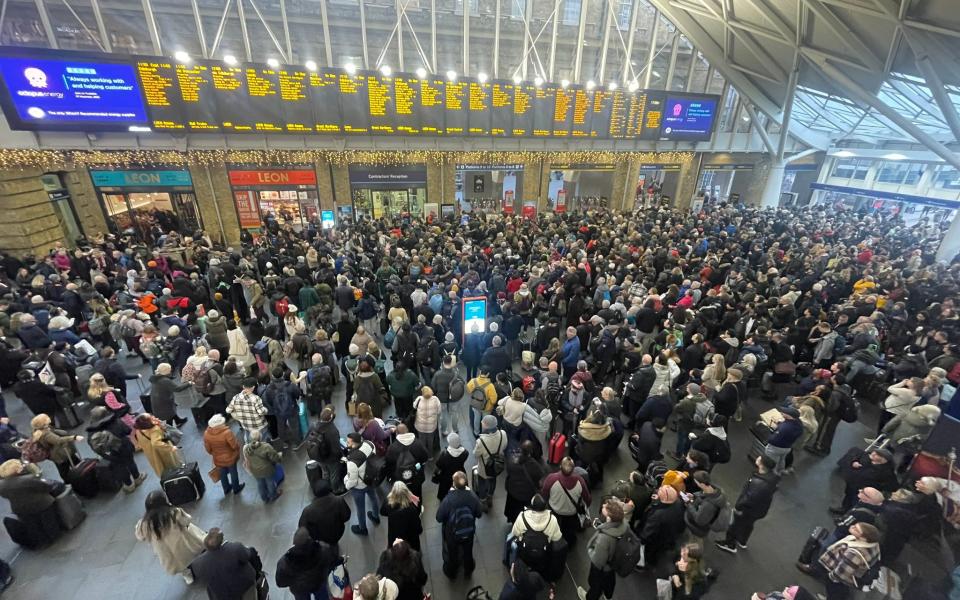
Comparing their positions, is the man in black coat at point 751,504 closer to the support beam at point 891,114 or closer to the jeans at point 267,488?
the jeans at point 267,488

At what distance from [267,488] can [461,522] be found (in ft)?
10.2

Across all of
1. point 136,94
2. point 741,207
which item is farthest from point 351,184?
point 741,207

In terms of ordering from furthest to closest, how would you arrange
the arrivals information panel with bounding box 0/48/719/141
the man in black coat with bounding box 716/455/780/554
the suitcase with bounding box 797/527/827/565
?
the arrivals information panel with bounding box 0/48/719/141 → the suitcase with bounding box 797/527/827/565 → the man in black coat with bounding box 716/455/780/554

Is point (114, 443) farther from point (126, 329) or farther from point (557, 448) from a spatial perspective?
point (557, 448)

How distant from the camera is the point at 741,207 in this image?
23094 millimetres

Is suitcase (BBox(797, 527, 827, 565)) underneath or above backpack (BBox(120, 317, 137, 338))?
underneath

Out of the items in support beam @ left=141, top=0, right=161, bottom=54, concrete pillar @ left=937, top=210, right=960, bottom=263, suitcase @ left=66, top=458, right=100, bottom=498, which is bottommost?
suitcase @ left=66, top=458, right=100, bottom=498

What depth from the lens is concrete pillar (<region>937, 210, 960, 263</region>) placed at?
13.9 m

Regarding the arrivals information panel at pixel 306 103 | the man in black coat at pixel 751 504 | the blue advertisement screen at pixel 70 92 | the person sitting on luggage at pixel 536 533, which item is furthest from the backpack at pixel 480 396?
the blue advertisement screen at pixel 70 92

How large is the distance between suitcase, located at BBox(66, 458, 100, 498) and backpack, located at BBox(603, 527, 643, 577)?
690 centimetres

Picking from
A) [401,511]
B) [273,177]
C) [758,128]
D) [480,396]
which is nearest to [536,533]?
[401,511]

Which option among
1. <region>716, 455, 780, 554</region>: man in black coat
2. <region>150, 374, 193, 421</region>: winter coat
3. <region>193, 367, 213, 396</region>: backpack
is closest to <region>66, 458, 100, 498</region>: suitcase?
→ <region>150, 374, 193, 421</region>: winter coat

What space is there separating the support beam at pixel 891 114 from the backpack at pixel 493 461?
19.4 m

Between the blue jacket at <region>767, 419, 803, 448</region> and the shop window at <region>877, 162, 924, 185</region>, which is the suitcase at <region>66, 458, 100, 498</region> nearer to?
the blue jacket at <region>767, 419, 803, 448</region>
